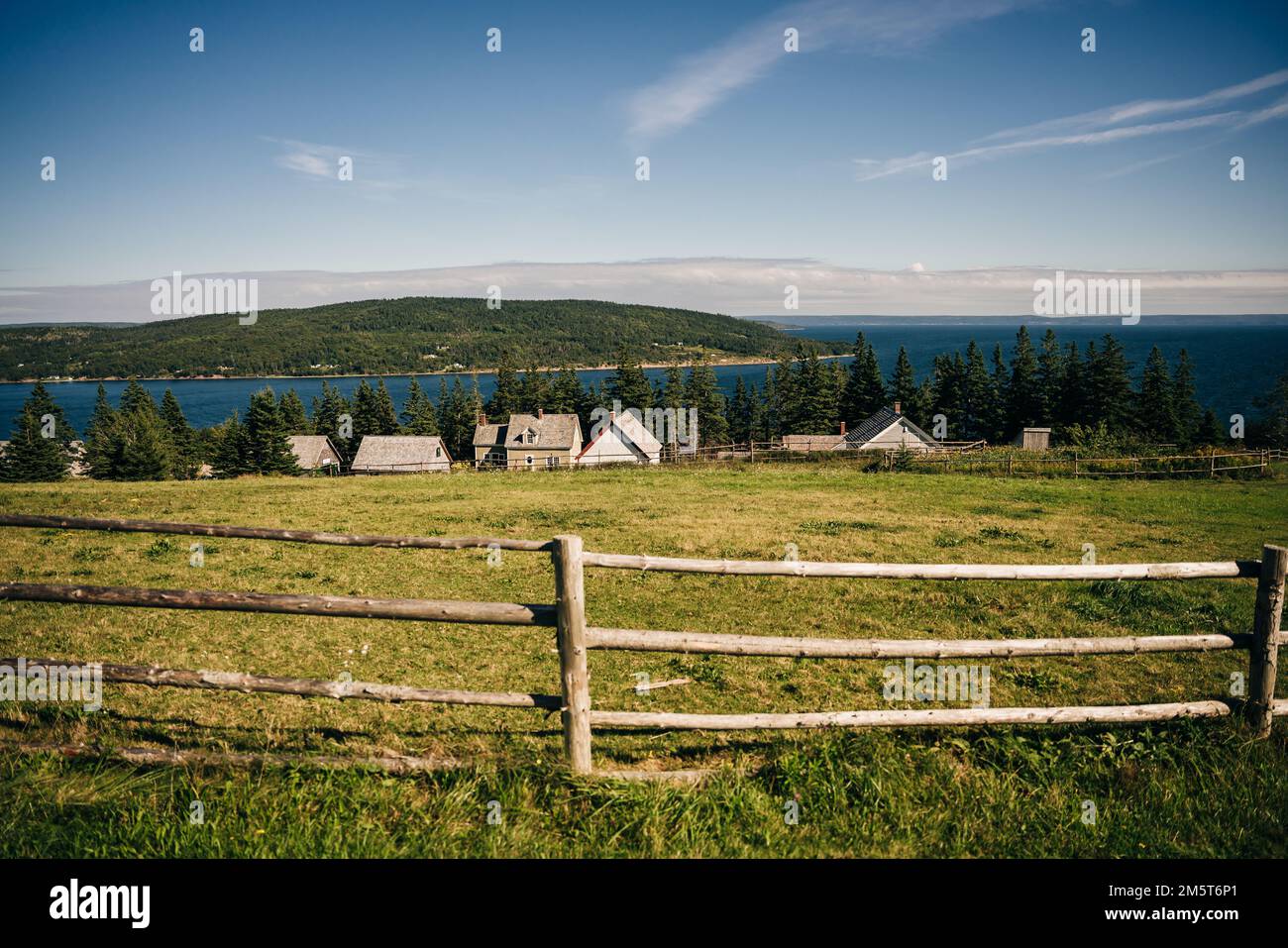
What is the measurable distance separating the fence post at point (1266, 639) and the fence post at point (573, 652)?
5.12m

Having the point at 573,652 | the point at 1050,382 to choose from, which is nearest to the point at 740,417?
the point at 1050,382

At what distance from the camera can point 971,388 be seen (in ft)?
270

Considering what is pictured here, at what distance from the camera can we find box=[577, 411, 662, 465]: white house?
68.1 m

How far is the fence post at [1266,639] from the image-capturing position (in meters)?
5.12

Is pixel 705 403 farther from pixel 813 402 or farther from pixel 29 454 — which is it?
pixel 29 454

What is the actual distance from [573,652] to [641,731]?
2.05 meters

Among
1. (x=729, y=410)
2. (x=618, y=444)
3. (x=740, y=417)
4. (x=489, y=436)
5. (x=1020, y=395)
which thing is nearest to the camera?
(x=618, y=444)

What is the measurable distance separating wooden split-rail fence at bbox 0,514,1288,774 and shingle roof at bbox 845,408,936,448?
6423 centimetres

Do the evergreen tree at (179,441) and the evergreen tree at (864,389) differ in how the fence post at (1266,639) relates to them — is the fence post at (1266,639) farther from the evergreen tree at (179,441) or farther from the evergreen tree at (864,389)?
the evergreen tree at (179,441)

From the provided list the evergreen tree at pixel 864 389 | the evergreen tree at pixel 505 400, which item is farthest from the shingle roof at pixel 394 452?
the evergreen tree at pixel 864 389

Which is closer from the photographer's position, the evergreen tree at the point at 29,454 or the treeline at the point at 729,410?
the evergreen tree at the point at 29,454

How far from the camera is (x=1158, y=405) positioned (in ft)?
229
